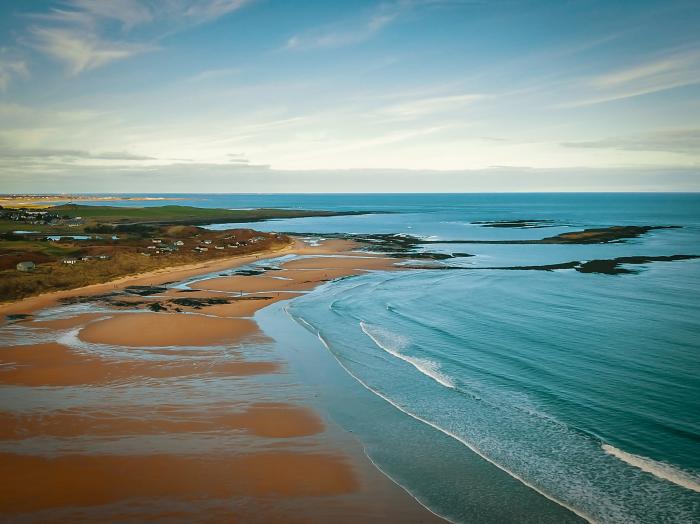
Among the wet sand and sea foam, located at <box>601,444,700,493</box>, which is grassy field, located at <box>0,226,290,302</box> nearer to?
the wet sand

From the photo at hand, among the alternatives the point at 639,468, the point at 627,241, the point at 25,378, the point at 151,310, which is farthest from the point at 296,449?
the point at 627,241

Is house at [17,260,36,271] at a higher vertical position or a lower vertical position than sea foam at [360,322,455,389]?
higher

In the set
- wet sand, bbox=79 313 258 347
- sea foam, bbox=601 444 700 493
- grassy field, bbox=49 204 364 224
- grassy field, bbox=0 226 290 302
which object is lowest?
sea foam, bbox=601 444 700 493

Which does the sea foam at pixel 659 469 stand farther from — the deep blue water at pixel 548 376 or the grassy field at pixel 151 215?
the grassy field at pixel 151 215

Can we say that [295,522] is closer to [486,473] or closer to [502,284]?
[486,473]

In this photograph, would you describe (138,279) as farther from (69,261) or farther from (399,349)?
(399,349)

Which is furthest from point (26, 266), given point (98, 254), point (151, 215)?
point (151, 215)

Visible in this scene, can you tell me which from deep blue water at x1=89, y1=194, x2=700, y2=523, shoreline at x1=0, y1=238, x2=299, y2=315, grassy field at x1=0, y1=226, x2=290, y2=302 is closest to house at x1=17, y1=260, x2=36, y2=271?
grassy field at x1=0, y1=226, x2=290, y2=302
